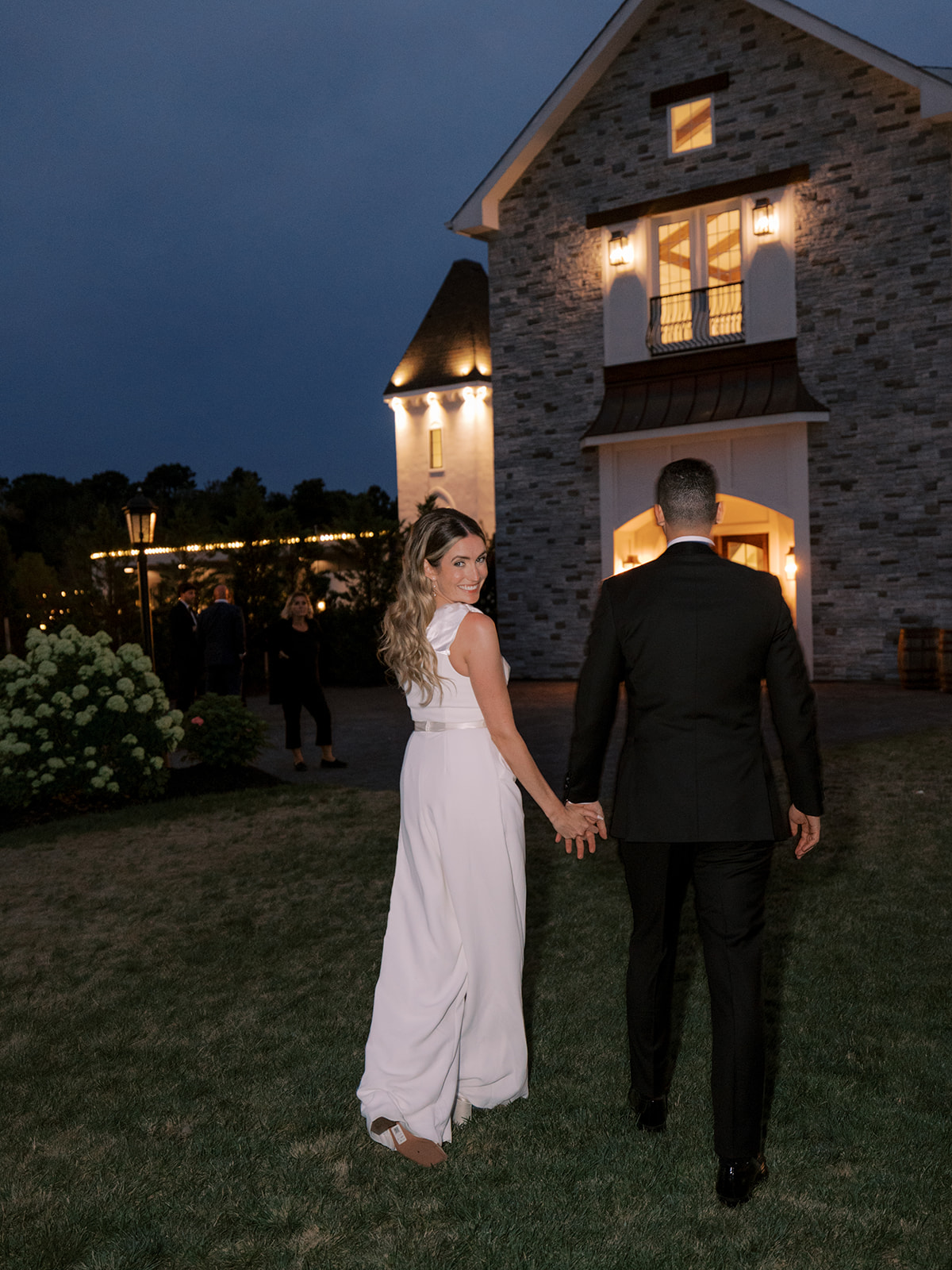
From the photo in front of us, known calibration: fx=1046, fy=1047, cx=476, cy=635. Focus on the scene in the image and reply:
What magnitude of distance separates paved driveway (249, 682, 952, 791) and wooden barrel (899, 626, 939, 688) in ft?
1.11

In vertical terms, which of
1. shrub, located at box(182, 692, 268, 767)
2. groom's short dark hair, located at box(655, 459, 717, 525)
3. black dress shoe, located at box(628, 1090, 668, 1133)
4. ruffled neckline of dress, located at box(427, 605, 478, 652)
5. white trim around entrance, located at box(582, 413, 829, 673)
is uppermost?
white trim around entrance, located at box(582, 413, 829, 673)

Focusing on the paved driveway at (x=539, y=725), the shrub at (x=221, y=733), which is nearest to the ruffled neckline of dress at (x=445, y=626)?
the paved driveway at (x=539, y=725)

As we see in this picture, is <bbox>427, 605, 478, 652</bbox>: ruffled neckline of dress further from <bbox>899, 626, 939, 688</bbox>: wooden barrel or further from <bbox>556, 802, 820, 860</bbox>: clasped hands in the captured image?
<bbox>899, 626, 939, 688</bbox>: wooden barrel

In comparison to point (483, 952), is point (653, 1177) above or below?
below

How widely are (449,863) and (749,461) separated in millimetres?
14769

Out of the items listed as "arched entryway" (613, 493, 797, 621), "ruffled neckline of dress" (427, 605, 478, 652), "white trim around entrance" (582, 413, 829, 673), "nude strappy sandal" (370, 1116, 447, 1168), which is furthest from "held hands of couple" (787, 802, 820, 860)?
"arched entryway" (613, 493, 797, 621)

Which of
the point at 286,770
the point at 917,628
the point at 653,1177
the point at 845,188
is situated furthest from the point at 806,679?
the point at 845,188

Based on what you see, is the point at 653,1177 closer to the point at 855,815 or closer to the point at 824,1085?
the point at 824,1085

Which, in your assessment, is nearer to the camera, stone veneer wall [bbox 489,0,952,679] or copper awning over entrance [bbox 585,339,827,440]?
stone veneer wall [bbox 489,0,952,679]

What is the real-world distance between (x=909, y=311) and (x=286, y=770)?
11593 mm

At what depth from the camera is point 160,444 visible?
148m

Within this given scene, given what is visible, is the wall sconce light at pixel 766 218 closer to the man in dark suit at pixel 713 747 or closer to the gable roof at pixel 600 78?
the gable roof at pixel 600 78

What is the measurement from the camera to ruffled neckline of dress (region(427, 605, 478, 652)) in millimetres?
3271

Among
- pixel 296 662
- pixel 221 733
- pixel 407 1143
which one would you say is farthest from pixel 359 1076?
pixel 296 662
